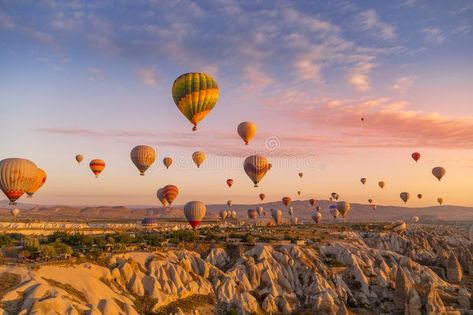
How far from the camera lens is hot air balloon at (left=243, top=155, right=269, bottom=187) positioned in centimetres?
7688

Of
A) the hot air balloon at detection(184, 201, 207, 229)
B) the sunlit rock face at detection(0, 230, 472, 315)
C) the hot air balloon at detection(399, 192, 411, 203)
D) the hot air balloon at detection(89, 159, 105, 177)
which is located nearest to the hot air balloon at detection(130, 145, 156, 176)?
the hot air balloon at detection(184, 201, 207, 229)

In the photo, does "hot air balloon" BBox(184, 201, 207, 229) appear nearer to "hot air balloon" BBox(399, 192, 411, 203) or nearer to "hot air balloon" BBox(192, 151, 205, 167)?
"hot air balloon" BBox(192, 151, 205, 167)

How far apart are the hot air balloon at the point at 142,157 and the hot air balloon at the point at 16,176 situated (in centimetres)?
2063

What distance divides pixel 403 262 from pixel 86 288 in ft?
195

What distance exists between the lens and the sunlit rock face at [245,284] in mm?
35219

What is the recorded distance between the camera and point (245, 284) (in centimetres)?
5550

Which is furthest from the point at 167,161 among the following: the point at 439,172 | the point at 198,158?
the point at 439,172

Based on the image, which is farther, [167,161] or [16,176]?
[167,161]

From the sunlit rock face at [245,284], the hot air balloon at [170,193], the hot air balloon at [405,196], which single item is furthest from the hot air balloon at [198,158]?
the hot air balloon at [405,196]

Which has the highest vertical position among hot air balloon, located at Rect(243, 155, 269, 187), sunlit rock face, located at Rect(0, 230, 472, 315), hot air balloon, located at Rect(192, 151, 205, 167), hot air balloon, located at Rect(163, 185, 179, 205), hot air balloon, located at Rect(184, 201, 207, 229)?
hot air balloon, located at Rect(192, 151, 205, 167)

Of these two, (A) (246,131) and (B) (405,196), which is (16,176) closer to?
(A) (246,131)

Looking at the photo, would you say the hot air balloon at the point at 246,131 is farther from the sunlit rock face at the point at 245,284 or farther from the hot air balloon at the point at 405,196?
the hot air balloon at the point at 405,196

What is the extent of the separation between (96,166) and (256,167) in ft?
130

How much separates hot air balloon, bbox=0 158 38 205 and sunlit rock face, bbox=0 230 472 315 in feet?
73.7
